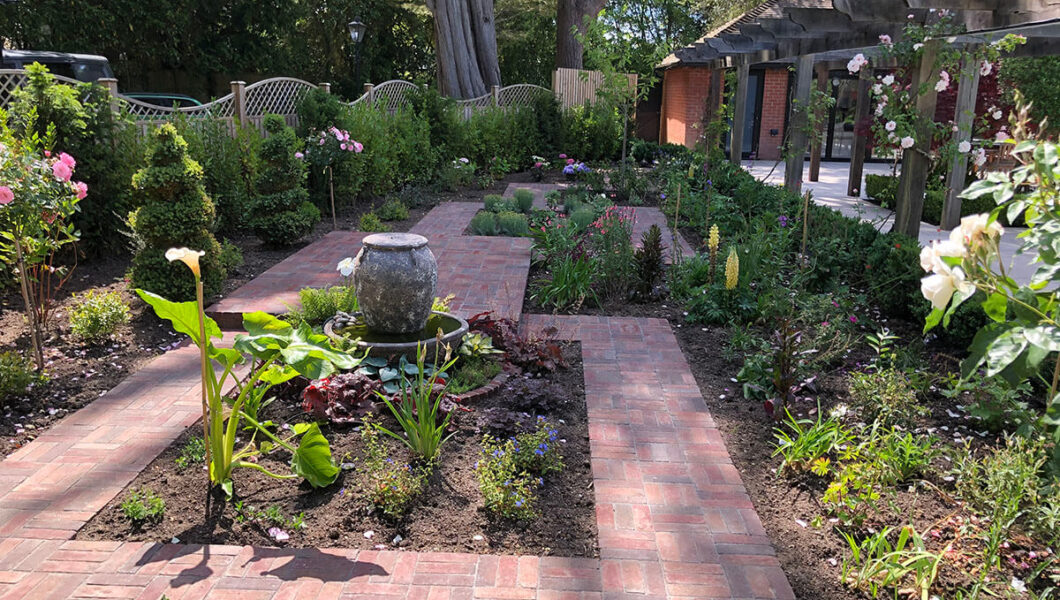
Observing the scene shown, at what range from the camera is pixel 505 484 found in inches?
125

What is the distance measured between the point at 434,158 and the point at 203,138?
203 inches

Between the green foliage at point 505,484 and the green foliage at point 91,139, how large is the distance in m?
4.32

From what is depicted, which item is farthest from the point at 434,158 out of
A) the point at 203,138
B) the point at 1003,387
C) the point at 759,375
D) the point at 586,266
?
the point at 1003,387

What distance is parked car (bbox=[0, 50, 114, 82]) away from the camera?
11703 millimetres

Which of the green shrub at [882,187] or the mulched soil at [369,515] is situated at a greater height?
the green shrub at [882,187]

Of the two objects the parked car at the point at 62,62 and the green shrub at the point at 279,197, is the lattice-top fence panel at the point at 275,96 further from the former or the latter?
the parked car at the point at 62,62

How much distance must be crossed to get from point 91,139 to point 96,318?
2.47 meters

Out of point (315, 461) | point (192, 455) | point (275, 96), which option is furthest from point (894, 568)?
point (275, 96)

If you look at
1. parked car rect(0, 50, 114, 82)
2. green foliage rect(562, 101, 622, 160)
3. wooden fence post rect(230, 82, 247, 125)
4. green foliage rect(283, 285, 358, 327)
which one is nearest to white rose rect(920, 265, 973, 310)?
green foliage rect(283, 285, 358, 327)

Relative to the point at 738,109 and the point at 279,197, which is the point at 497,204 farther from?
the point at 738,109

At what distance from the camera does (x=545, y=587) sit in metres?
2.70

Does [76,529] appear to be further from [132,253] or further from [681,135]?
[681,135]

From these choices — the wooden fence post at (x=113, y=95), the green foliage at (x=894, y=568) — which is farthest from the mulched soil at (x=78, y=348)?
the green foliage at (x=894, y=568)

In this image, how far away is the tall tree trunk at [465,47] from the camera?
16344 mm
